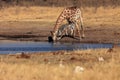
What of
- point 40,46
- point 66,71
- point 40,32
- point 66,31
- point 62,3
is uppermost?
point 62,3

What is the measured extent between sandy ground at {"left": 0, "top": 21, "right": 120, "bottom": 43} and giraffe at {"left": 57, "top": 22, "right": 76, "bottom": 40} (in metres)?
0.41

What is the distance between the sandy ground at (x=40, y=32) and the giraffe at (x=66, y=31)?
0.41 metres

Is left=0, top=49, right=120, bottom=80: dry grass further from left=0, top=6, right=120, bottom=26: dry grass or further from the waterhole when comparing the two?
left=0, top=6, right=120, bottom=26: dry grass

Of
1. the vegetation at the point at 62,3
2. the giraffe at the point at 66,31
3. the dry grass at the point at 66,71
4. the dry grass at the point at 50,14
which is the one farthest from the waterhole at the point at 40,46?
the vegetation at the point at 62,3

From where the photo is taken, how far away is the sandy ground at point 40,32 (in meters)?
32.3

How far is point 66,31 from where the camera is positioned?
1245 inches

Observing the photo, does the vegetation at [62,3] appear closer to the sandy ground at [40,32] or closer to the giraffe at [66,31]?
the sandy ground at [40,32]

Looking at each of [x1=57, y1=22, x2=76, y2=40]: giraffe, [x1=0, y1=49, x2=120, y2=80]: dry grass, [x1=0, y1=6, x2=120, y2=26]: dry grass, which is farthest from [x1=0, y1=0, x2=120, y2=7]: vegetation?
[x1=0, y1=49, x2=120, y2=80]: dry grass

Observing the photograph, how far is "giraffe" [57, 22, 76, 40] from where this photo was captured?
31.7 m

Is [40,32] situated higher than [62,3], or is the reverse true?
[62,3]

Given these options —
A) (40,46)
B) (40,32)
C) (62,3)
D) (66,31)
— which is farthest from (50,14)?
(40,46)

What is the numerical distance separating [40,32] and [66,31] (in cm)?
467

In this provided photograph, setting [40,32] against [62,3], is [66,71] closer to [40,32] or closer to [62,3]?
[40,32]

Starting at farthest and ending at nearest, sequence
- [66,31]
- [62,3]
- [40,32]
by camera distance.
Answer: [62,3] → [40,32] → [66,31]
